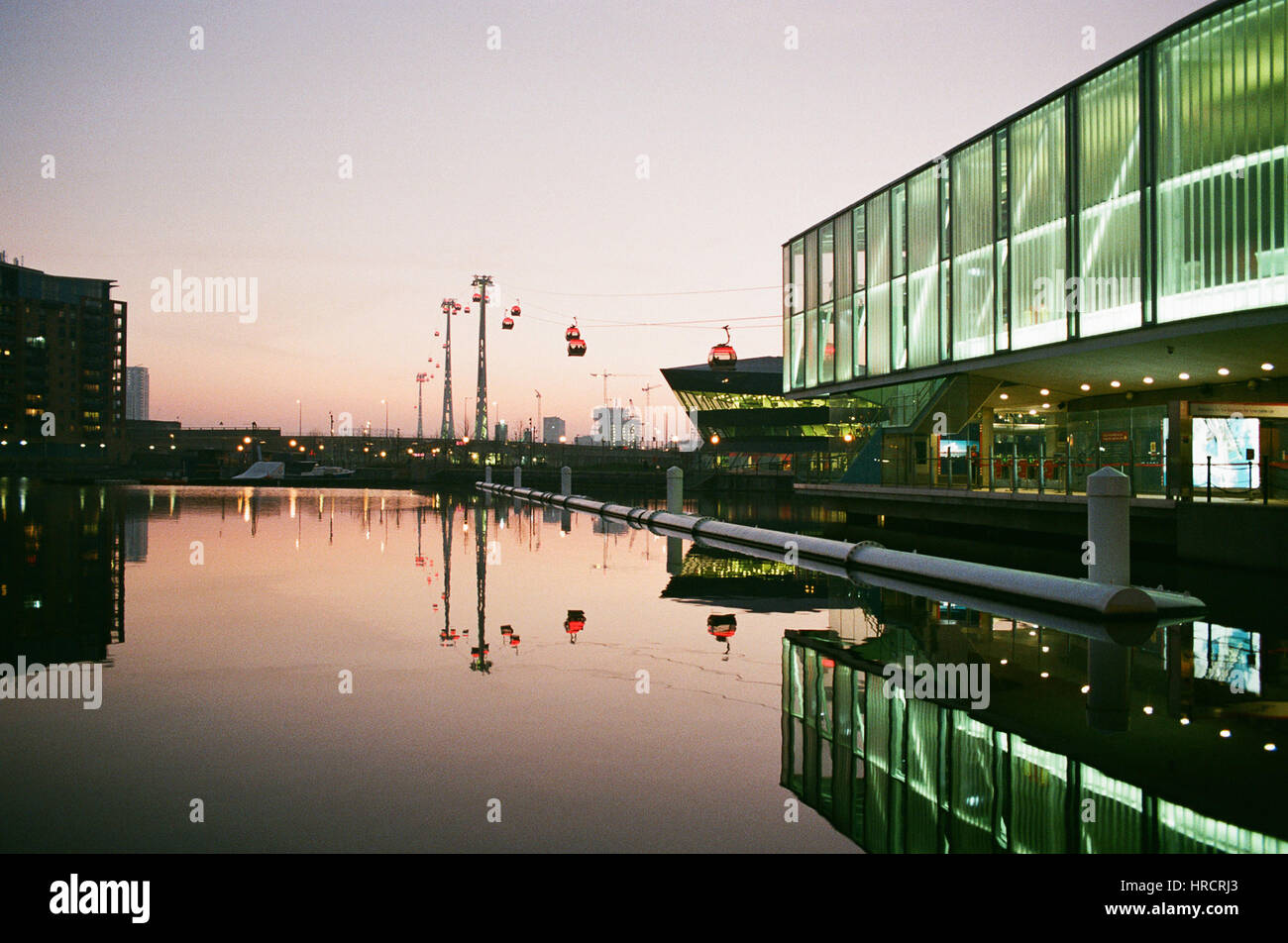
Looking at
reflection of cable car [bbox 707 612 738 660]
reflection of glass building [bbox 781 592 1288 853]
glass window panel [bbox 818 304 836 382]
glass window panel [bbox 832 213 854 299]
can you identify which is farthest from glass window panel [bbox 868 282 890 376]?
reflection of glass building [bbox 781 592 1288 853]

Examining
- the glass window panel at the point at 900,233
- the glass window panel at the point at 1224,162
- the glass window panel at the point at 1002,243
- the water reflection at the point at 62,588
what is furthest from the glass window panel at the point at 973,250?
the water reflection at the point at 62,588

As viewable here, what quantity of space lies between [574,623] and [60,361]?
16488cm

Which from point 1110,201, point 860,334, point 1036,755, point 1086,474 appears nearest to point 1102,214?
point 1110,201

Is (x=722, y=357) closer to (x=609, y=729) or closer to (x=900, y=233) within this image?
(x=900, y=233)

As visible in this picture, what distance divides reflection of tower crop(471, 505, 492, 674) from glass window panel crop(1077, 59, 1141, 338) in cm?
1630

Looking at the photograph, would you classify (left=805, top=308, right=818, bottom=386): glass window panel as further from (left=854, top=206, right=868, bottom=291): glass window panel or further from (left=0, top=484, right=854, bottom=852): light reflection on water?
(left=0, top=484, right=854, bottom=852): light reflection on water

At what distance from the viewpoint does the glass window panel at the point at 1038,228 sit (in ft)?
84.2

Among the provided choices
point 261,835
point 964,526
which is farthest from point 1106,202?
point 261,835

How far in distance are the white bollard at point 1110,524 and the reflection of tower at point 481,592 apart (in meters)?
6.70

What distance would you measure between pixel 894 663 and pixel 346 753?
450 centimetres

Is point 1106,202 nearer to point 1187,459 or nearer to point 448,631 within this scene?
point 1187,459

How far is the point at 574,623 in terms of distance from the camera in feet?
33.2

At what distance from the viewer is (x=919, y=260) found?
32.8 metres

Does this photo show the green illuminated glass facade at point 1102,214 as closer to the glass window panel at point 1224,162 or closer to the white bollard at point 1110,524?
the glass window panel at point 1224,162
